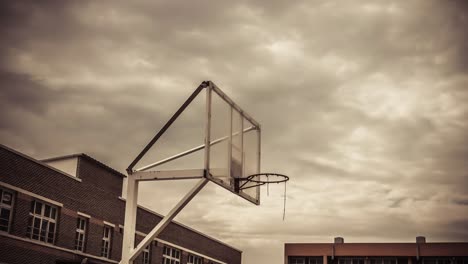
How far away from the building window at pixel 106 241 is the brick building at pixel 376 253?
27.6 m

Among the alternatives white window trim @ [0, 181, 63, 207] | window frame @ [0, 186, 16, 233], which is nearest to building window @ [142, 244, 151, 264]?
white window trim @ [0, 181, 63, 207]

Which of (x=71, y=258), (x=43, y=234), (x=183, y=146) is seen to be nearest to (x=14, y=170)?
(x=43, y=234)

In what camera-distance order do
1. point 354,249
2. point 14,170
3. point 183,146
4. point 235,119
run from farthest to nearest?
point 354,249 < point 183,146 < point 14,170 < point 235,119

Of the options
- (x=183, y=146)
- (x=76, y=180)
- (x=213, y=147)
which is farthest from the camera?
(x=76, y=180)

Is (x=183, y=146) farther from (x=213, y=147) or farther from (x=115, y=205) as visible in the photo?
(x=115, y=205)

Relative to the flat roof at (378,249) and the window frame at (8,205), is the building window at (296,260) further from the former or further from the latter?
the window frame at (8,205)

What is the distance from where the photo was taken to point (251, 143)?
21484 mm

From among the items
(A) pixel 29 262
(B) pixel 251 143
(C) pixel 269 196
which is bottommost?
(A) pixel 29 262

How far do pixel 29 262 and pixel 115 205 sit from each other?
720 centimetres

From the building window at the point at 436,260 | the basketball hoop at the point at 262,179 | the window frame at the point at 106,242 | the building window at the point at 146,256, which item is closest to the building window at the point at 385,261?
the building window at the point at 436,260

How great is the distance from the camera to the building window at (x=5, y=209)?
72.4 feet

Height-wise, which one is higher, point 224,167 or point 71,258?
point 224,167

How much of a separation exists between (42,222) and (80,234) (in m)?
2.95

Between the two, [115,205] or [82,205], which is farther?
[115,205]
